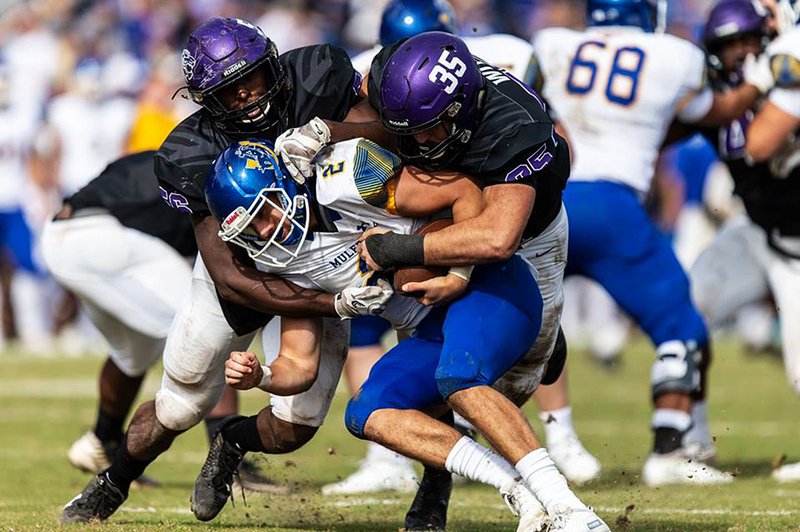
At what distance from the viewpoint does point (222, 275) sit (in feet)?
15.8

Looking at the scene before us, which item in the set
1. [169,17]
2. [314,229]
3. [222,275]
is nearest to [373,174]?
[314,229]

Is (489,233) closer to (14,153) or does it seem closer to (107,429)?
(107,429)

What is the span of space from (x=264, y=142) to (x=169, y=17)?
1226 centimetres

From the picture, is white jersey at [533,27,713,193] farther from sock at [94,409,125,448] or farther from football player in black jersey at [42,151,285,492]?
sock at [94,409,125,448]

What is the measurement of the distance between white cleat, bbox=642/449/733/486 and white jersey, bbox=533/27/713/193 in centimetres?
127

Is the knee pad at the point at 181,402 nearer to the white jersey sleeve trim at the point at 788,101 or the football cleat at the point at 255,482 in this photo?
the football cleat at the point at 255,482

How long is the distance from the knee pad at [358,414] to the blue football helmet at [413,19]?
8.09 ft

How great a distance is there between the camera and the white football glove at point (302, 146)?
15.0 feet

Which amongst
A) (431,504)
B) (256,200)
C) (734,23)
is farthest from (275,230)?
(734,23)

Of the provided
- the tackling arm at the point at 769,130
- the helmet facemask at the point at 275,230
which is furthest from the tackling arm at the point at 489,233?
the tackling arm at the point at 769,130

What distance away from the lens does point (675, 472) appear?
6.31 metres

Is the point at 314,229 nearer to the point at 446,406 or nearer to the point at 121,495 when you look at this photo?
the point at 446,406

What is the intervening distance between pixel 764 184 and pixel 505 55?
5.10ft

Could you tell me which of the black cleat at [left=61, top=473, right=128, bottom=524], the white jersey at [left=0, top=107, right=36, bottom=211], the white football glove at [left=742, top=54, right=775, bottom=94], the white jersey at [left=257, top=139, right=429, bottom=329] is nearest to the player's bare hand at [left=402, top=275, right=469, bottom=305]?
the white jersey at [left=257, top=139, right=429, bottom=329]
